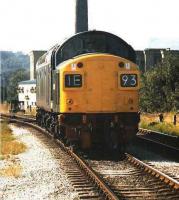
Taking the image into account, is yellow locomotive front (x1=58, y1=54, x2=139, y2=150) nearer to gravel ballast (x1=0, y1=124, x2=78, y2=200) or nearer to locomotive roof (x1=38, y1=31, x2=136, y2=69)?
locomotive roof (x1=38, y1=31, x2=136, y2=69)

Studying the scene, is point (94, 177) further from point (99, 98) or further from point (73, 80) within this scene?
point (73, 80)

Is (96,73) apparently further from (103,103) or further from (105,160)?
(105,160)

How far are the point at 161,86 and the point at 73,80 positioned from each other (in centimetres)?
2560

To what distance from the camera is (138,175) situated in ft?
38.4

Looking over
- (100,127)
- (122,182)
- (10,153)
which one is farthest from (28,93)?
(122,182)

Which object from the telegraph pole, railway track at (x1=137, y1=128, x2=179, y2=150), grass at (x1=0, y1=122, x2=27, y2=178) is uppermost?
the telegraph pole

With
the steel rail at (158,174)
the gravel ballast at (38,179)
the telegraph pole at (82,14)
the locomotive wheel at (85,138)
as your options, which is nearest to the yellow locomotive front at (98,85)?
the locomotive wheel at (85,138)

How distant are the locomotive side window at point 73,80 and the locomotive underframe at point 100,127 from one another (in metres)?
0.92

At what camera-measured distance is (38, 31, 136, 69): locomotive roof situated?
51.4 ft

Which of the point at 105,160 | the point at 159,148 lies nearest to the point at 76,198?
the point at 105,160

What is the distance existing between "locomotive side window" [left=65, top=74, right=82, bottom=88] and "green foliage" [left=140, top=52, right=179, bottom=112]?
22.7m

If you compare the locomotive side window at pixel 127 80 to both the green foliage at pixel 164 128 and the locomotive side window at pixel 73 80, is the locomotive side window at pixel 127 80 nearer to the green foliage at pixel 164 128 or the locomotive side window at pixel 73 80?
the locomotive side window at pixel 73 80

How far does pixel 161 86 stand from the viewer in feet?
129

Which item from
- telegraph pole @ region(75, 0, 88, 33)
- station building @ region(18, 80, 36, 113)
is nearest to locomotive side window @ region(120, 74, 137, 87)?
telegraph pole @ region(75, 0, 88, 33)
